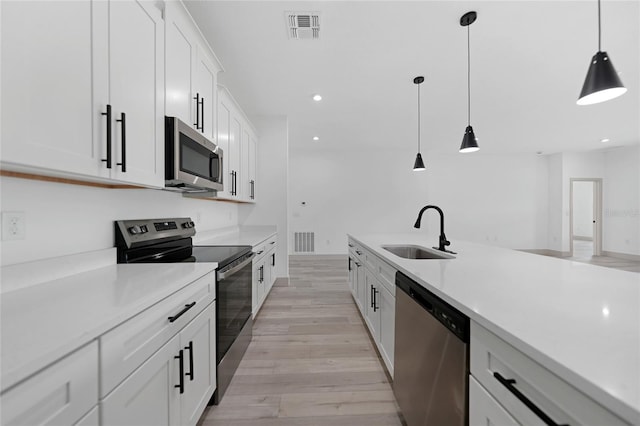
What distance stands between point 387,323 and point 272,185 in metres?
3.02

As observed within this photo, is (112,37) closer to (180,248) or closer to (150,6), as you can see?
(150,6)

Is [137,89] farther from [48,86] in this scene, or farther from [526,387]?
[526,387]

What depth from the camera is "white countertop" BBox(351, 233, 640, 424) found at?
1.68 ft

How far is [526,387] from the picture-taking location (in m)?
0.67

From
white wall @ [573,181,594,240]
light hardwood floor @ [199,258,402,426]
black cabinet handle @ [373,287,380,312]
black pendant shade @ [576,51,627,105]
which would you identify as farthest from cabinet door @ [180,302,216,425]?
white wall @ [573,181,594,240]

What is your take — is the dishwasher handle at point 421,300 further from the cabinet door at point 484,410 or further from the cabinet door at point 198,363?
the cabinet door at point 198,363

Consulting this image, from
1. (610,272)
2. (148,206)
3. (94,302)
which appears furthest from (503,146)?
(94,302)

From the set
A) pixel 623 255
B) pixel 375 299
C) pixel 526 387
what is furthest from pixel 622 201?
pixel 526 387

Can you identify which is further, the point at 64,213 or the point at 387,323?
the point at 387,323

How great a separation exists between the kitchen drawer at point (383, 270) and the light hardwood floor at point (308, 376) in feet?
2.33

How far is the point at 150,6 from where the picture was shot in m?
1.39

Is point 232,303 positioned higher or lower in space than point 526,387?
lower

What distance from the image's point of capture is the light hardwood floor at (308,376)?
61.4 inches

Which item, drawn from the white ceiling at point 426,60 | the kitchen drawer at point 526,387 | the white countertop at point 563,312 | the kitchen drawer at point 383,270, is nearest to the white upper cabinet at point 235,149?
the white ceiling at point 426,60
